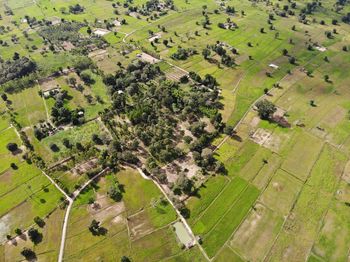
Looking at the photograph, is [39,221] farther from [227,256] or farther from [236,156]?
[236,156]

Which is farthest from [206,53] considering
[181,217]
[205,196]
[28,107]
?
[181,217]

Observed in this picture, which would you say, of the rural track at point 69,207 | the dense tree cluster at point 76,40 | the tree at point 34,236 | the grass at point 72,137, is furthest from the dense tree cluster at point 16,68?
the tree at point 34,236

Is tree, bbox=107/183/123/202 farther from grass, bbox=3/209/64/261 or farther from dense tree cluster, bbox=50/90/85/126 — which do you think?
dense tree cluster, bbox=50/90/85/126

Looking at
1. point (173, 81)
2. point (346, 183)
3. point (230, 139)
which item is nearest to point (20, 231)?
point (230, 139)

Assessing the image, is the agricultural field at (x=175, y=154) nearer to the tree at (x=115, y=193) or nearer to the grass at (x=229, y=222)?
the grass at (x=229, y=222)

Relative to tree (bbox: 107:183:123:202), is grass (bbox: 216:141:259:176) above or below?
below

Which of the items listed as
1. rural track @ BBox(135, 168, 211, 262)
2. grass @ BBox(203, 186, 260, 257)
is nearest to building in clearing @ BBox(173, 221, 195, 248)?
rural track @ BBox(135, 168, 211, 262)
